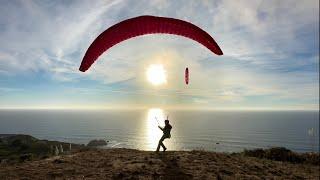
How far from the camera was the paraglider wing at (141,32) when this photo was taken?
14227 millimetres

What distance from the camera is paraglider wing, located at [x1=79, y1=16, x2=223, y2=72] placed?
14.2m

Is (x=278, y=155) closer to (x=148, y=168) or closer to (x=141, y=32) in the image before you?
(x=148, y=168)

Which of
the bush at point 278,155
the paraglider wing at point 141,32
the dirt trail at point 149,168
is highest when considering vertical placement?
the paraglider wing at point 141,32

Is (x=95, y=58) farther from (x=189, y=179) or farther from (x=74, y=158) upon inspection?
(x=189, y=179)

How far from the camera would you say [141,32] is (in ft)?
49.9

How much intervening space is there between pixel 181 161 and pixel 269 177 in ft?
14.6

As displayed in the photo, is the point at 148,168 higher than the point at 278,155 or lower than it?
higher

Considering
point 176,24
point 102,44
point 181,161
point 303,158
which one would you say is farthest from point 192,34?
point 303,158

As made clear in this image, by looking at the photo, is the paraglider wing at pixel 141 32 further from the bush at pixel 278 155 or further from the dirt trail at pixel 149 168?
the bush at pixel 278 155

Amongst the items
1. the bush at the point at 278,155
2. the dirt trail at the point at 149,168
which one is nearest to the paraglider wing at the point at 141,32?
the dirt trail at the point at 149,168

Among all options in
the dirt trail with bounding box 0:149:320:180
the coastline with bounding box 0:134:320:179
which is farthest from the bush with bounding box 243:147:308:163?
the dirt trail with bounding box 0:149:320:180

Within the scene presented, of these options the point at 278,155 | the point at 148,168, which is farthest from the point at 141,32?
the point at 278,155

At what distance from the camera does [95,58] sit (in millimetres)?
14953

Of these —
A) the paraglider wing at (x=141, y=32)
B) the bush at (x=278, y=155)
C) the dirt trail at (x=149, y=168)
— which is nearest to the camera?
the dirt trail at (x=149, y=168)
